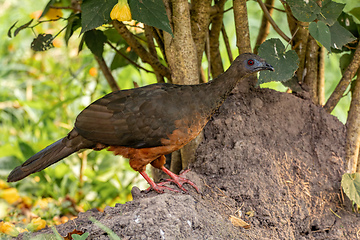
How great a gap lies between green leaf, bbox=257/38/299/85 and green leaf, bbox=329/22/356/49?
0.99 ft

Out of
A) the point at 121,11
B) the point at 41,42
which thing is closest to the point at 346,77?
the point at 121,11

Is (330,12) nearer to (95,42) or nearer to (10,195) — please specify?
(95,42)

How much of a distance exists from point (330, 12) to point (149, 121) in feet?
4.48

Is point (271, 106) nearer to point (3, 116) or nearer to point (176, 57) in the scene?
point (176, 57)

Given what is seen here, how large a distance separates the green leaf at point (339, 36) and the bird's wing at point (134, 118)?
1.11 meters

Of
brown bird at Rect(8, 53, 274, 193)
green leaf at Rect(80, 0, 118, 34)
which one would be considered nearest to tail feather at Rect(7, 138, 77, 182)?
brown bird at Rect(8, 53, 274, 193)

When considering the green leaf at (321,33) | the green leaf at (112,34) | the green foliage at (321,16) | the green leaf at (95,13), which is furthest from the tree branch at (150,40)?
the green leaf at (321,33)

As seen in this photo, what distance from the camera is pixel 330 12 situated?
249 centimetres

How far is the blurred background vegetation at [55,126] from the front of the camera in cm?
391

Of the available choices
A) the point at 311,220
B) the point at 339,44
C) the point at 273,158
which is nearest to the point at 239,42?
the point at 339,44

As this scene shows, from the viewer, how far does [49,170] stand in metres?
4.10

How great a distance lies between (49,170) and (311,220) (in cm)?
276

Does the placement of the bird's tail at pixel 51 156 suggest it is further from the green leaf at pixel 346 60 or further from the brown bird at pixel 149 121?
the green leaf at pixel 346 60

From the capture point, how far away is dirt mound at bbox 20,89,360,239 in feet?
6.23
